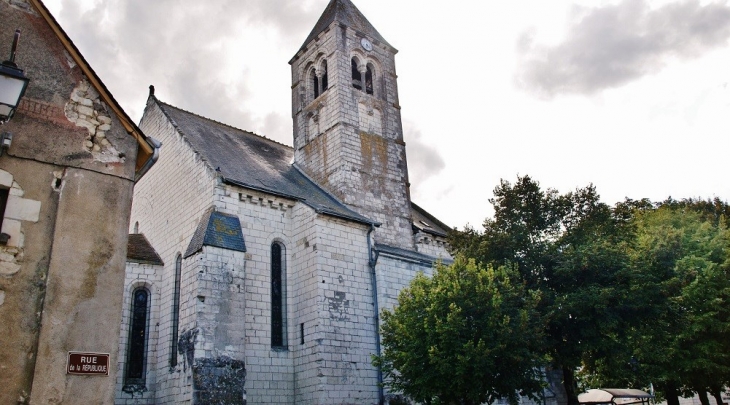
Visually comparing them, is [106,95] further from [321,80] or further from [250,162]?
[321,80]

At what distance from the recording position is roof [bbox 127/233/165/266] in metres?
19.1

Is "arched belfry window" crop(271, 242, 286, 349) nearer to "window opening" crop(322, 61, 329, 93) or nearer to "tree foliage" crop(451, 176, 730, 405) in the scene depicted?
"tree foliage" crop(451, 176, 730, 405)

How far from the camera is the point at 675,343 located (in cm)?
1952

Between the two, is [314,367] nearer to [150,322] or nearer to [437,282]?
[437,282]

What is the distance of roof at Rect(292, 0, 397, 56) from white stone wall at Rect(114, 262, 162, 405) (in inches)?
567

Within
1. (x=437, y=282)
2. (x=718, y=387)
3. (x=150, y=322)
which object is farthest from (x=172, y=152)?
(x=718, y=387)

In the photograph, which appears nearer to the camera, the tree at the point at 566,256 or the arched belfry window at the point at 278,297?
the tree at the point at 566,256

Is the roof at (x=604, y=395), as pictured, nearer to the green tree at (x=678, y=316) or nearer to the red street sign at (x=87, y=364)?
the green tree at (x=678, y=316)

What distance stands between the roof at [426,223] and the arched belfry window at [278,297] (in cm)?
727

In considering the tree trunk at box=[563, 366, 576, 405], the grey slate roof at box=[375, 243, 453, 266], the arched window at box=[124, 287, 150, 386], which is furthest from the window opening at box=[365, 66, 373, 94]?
the tree trunk at box=[563, 366, 576, 405]

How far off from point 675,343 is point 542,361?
7.58 meters

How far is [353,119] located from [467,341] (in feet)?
41.1

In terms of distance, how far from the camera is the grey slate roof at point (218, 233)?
1644 centimetres

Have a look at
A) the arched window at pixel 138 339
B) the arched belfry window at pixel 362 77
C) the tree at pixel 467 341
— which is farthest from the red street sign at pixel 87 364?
the arched belfry window at pixel 362 77
